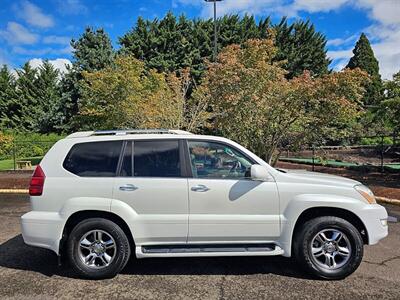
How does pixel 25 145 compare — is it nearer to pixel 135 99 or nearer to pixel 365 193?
pixel 135 99

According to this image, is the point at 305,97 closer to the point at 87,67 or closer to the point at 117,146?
the point at 117,146

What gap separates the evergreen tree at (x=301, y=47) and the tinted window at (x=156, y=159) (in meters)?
38.0

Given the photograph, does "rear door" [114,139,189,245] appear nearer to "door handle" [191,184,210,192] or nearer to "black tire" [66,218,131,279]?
"door handle" [191,184,210,192]

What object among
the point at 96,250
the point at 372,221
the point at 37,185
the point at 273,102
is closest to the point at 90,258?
the point at 96,250

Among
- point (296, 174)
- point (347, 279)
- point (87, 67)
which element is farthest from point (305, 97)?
point (87, 67)

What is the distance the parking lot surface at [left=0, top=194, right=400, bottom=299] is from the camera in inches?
157

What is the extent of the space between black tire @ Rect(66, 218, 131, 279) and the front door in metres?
0.83

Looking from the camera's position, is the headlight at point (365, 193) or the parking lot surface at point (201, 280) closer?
the parking lot surface at point (201, 280)

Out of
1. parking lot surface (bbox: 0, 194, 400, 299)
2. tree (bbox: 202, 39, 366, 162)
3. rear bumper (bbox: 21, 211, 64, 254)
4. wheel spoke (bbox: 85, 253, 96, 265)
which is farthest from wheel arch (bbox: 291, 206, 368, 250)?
tree (bbox: 202, 39, 366, 162)

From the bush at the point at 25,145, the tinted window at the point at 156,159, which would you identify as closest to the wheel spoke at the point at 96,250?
the tinted window at the point at 156,159

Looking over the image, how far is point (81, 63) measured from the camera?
30328 millimetres

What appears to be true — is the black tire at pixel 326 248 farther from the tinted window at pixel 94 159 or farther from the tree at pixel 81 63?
the tree at pixel 81 63

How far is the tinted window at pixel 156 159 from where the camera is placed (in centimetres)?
453

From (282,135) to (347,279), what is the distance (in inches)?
281
